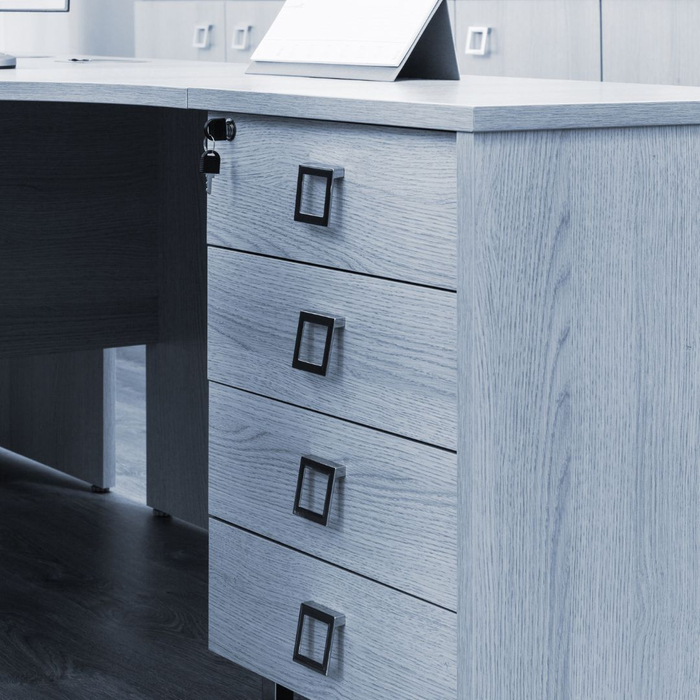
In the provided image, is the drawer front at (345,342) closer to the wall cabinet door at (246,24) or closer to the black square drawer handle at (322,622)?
the black square drawer handle at (322,622)

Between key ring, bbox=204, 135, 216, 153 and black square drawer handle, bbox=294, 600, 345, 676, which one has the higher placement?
key ring, bbox=204, 135, 216, 153

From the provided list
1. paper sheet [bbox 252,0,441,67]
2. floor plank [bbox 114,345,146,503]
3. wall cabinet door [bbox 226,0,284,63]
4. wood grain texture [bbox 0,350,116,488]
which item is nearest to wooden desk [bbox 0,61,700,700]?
paper sheet [bbox 252,0,441,67]

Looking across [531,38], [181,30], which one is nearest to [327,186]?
[531,38]

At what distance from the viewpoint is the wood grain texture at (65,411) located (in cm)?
249

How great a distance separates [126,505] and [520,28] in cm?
123

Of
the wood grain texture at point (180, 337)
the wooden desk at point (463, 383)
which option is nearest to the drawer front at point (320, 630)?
the wooden desk at point (463, 383)

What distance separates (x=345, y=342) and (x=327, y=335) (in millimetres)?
21

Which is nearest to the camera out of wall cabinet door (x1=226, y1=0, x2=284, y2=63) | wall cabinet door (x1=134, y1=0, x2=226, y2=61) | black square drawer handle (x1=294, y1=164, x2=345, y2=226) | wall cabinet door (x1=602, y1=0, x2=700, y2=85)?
black square drawer handle (x1=294, y1=164, x2=345, y2=226)

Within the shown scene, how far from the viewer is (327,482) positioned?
1272 mm

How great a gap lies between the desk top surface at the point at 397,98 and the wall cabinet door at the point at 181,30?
1.73 metres

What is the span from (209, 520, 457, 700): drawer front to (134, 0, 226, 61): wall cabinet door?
2.22 m

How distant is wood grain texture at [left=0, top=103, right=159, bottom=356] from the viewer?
84.8 inches

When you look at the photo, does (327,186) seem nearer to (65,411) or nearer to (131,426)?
(65,411)

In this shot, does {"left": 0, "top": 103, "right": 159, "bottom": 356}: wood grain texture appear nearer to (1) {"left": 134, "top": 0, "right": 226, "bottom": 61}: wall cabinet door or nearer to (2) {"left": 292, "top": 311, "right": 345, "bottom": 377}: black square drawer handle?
(2) {"left": 292, "top": 311, "right": 345, "bottom": 377}: black square drawer handle
